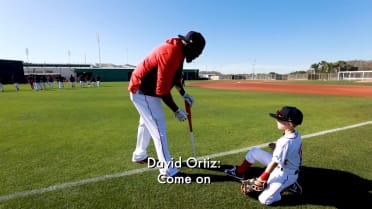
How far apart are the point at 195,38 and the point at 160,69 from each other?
62cm

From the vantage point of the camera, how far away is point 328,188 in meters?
3.28

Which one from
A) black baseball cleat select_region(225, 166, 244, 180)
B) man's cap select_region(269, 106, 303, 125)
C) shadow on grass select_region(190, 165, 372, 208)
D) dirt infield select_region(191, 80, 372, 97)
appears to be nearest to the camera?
man's cap select_region(269, 106, 303, 125)

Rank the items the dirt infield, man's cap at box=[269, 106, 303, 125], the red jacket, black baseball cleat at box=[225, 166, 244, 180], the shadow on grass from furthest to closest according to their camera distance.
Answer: the dirt infield, black baseball cleat at box=[225, 166, 244, 180], the red jacket, the shadow on grass, man's cap at box=[269, 106, 303, 125]

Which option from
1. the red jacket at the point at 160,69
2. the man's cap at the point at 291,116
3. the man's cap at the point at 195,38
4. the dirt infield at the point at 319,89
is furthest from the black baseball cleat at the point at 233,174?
the dirt infield at the point at 319,89

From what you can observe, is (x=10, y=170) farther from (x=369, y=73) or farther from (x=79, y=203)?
(x=369, y=73)

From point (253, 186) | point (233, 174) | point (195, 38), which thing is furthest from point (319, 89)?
point (195, 38)

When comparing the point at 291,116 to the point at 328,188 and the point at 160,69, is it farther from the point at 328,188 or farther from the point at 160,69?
the point at 160,69

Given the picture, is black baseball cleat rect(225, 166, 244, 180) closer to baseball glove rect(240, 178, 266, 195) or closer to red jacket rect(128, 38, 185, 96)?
baseball glove rect(240, 178, 266, 195)

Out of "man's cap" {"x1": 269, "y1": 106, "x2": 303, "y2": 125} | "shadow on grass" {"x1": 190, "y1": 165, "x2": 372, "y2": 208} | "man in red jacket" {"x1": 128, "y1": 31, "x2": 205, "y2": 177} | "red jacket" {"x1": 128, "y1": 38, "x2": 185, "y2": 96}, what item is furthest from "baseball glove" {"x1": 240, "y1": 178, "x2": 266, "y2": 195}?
"red jacket" {"x1": 128, "y1": 38, "x2": 185, "y2": 96}

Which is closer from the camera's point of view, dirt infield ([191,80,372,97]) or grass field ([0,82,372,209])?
Result: grass field ([0,82,372,209])

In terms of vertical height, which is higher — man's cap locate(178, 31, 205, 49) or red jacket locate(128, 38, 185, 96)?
man's cap locate(178, 31, 205, 49)

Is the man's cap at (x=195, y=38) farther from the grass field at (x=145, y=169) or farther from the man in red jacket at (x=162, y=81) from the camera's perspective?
the grass field at (x=145, y=169)

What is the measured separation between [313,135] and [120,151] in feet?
15.1

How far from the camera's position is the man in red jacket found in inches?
122
